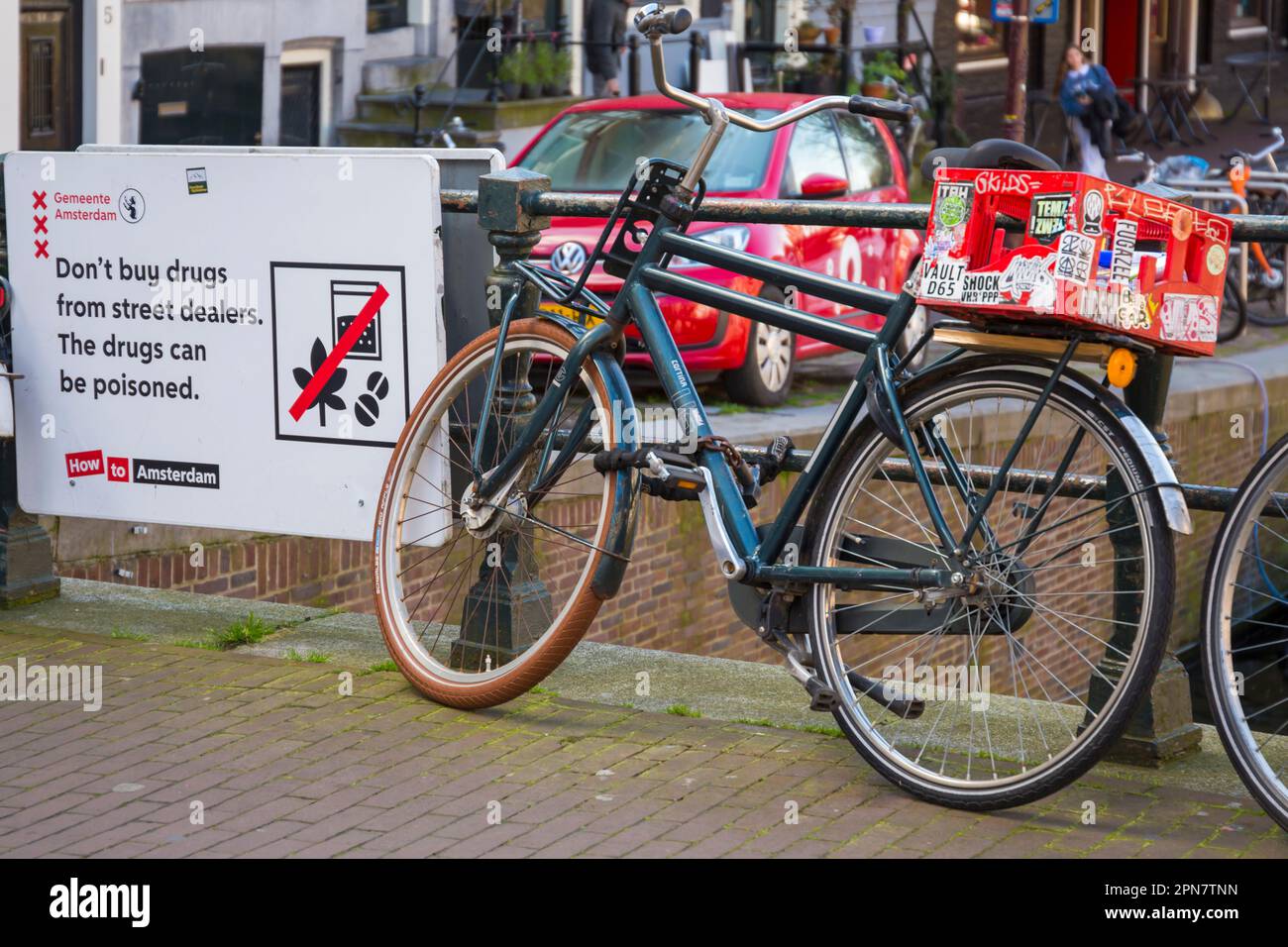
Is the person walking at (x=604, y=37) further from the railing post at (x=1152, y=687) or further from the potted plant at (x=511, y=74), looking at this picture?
the railing post at (x=1152, y=687)

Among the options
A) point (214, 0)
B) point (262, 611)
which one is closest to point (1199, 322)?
point (262, 611)

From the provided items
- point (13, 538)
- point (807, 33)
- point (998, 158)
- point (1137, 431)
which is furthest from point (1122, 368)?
point (807, 33)

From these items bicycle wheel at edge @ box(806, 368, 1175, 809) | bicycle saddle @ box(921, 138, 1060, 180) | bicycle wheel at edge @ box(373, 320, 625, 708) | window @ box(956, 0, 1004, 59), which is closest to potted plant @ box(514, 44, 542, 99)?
window @ box(956, 0, 1004, 59)

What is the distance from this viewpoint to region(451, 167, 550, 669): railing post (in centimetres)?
513

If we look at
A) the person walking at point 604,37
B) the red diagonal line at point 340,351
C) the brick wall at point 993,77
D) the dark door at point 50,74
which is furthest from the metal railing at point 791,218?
the brick wall at point 993,77

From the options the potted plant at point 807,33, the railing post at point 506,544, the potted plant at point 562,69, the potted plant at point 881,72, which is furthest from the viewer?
the potted plant at point 807,33

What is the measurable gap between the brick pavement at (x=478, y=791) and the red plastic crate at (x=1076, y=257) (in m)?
1.04

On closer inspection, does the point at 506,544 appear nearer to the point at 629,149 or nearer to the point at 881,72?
the point at 629,149

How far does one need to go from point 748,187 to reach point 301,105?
8.75 meters

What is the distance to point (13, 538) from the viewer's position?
6.04m

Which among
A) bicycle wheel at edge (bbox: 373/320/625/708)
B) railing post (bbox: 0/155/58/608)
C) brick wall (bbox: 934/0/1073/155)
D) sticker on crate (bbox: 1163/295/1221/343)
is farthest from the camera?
brick wall (bbox: 934/0/1073/155)

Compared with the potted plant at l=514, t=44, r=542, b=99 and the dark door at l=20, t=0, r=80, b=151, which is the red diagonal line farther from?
the potted plant at l=514, t=44, r=542, b=99

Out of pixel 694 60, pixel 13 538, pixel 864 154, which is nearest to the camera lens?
pixel 13 538

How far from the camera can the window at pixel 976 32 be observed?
2877 centimetres
